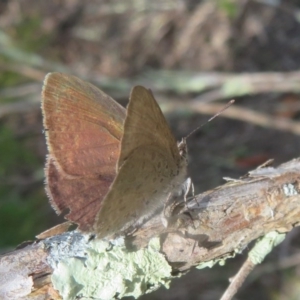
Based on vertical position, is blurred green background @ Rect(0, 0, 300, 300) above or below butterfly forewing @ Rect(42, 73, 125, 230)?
above

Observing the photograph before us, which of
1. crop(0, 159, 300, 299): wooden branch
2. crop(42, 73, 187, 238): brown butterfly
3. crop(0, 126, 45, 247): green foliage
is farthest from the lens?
crop(0, 126, 45, 247): green foliage

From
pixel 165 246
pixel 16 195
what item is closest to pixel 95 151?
pixel 165 246

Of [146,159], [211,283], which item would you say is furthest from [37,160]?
[146,159]

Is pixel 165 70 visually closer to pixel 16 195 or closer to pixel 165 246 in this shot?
pixel 16 195

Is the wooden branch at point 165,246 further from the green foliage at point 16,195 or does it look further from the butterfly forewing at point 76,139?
the green foliage at point 16,195

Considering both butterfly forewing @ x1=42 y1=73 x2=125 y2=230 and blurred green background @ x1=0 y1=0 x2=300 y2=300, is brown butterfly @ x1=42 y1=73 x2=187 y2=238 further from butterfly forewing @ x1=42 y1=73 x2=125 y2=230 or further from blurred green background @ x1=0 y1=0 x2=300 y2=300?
blurred green background @ x1=0 y1=0 x2=300 y2=300

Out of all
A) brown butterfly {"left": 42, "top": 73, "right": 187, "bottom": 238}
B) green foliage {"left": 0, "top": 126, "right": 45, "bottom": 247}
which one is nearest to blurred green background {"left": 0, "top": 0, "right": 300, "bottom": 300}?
green foliage {"left": 0, "top": 126, "right": 45, "bottom": 247}
